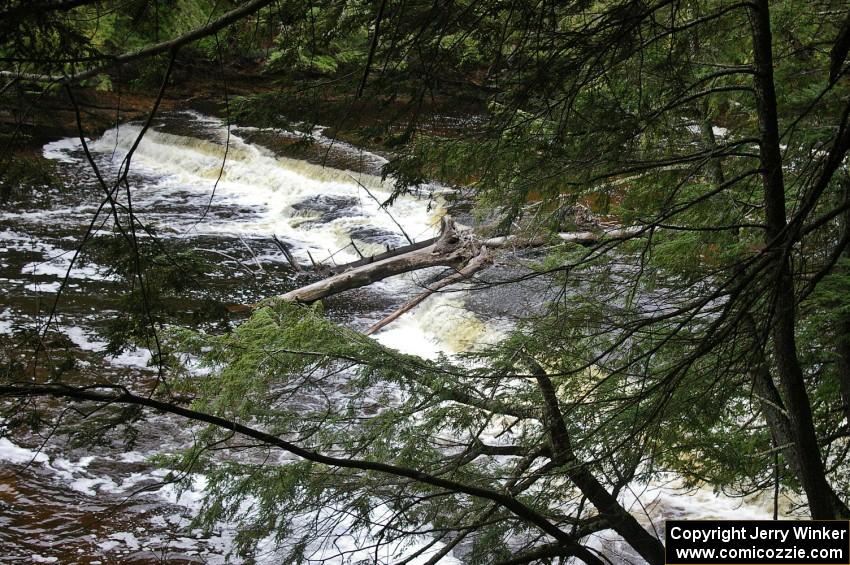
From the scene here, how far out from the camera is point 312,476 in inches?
191

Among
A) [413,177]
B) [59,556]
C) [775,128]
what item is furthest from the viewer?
[59,556]

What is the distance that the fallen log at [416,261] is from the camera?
41.7 feet

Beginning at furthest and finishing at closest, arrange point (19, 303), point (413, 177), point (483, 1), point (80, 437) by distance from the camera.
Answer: point (19, 303), point (413, 177), point (483, 1), point (80, 437)

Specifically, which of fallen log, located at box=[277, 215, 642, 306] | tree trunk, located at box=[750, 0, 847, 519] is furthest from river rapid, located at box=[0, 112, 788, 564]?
tree trunk, located at box=[750, 0, 847, 519]

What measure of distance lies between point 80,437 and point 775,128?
3.51 metres

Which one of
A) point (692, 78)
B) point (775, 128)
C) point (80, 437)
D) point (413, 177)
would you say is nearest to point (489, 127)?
point (413, 177)

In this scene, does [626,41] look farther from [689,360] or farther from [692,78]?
[692,78]

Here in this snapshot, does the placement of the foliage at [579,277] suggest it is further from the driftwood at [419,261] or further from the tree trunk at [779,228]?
the driftwood at [419,261]

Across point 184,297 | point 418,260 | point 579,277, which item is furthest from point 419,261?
point 579,277

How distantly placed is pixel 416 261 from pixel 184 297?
214 inches

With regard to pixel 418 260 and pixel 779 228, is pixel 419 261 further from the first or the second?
pixel 779 228

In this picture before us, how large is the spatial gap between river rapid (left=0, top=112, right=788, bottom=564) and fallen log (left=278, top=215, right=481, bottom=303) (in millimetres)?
402

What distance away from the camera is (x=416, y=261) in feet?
42.6

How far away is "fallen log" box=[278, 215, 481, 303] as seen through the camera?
41.7 feet
